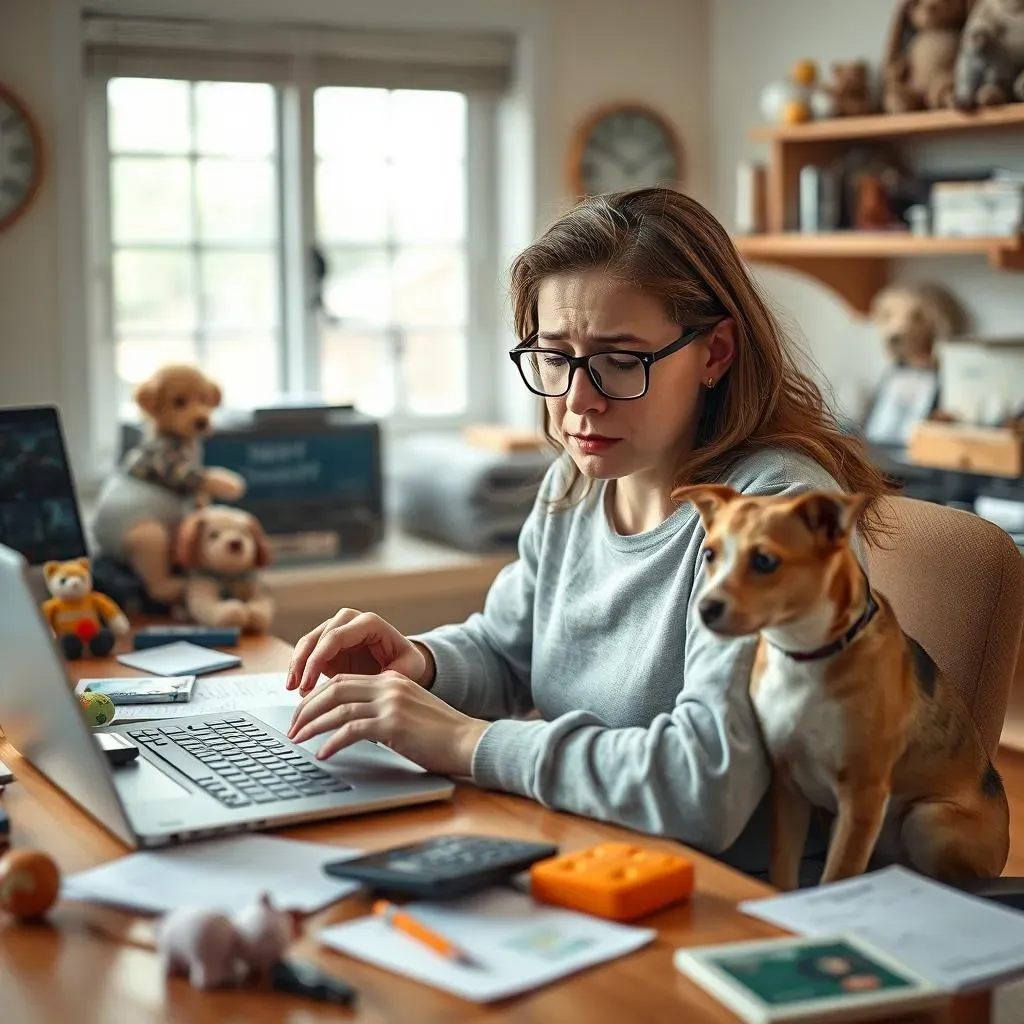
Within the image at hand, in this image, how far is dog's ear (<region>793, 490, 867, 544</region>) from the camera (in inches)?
43.8

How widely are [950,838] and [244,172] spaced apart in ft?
9.17

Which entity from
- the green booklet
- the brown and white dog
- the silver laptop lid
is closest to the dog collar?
the brown and white dog

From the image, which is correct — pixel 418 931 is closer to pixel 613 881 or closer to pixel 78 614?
pixel 613 881

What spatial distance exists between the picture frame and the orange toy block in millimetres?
2495

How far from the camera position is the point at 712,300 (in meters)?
1.52

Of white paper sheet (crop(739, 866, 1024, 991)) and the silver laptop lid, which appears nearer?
white paper sheet (crop(739, 866, 1024, 991))

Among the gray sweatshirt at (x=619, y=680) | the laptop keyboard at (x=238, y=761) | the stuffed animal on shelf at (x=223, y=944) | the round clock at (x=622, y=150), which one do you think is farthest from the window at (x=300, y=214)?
the stuffed animal on shelf at (x=223, y=944)

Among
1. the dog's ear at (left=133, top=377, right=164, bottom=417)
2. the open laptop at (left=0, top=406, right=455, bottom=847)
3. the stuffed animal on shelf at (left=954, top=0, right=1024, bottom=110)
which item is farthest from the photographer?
the stuffed animal on shelf at (left=954, top=0, right=1024, bottom=110)

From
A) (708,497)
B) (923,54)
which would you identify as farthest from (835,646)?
(923,54)

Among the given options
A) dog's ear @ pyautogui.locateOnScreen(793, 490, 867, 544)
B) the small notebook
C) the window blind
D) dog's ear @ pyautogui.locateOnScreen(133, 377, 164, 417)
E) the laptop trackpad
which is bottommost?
the small notebook

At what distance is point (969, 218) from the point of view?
3160 millimetres

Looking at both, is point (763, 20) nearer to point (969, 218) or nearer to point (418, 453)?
point (969, 218)

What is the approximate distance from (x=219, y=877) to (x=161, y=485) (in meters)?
1.46

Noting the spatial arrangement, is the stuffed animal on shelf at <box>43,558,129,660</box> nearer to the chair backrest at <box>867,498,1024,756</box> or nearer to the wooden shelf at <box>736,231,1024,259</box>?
the chair backrest at <box>867,498,1024,756</box>
